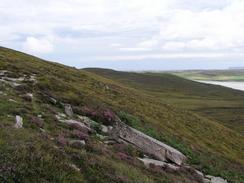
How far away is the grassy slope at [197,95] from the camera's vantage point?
110 m

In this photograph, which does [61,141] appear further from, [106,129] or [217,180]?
[217,180]

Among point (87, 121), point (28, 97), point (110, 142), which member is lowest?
point (110, 142)

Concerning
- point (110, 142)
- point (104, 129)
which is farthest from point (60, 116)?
point (110, 142)

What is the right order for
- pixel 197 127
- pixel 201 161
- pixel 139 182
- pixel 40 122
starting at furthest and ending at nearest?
pixel 197 127, pixel 201 161, pixel 40 122, pixel 139 182

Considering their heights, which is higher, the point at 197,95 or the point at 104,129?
the point at 104,129

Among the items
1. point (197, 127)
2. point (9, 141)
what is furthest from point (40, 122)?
point (197, 127)

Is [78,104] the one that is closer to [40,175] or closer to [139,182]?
[139,182]

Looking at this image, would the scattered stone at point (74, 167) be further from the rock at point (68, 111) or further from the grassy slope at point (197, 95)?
the grassy slope at point (197, 95)

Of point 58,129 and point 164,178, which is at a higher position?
point 58,129

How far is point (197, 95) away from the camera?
16088cm

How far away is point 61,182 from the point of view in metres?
11.5

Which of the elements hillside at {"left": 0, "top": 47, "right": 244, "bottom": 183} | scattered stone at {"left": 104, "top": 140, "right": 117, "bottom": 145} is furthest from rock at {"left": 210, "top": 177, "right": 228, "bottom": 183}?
scattered stone at {"left": 104, "top": 140, "right": 117, "bottom": 145}

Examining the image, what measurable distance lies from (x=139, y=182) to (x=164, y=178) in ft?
11.6

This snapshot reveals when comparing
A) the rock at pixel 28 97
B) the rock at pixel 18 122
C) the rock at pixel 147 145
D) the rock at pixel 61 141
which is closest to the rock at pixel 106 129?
the rock at pixel 147 145
